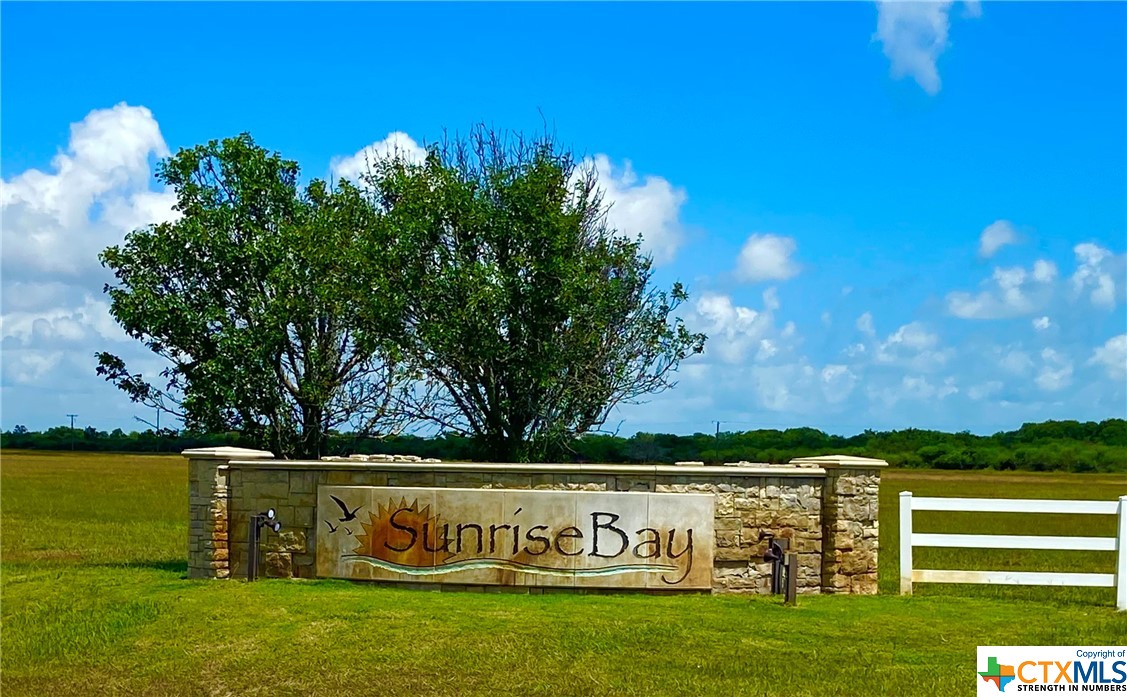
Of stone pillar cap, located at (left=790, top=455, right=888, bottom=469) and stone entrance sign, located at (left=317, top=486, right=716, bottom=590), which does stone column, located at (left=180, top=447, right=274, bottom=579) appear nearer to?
stone entrance sign, located at (left=317, top=486, right=716, bottom=590)

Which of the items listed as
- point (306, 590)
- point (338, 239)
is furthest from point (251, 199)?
point (306, 590)

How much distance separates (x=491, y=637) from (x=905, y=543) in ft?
18.0

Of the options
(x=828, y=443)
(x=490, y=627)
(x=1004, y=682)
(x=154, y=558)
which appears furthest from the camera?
(x=828, y=443)

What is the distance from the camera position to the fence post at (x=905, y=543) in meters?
14.6

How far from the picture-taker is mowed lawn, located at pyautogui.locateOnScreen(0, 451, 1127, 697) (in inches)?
426

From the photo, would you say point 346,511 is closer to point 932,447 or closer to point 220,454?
point 220,454

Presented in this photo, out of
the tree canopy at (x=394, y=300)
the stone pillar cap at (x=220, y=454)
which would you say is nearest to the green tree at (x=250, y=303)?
the tree canopy at (x=394, y=300)

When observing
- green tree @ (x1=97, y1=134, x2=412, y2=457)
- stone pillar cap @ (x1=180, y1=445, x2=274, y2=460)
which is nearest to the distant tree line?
green tree @ (x1=97, y1=134, x2=412, y2=457)

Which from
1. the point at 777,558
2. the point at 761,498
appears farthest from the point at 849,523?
the point at 777,558

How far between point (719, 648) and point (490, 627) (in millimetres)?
2322

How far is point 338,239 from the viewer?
31.5 metres

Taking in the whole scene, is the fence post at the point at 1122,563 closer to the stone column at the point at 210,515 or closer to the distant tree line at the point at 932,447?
the stone column at the point at 210,515

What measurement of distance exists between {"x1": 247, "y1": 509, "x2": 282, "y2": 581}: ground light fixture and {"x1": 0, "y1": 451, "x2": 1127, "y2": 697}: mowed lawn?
488 millimetres

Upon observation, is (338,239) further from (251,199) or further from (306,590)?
(306,590)
